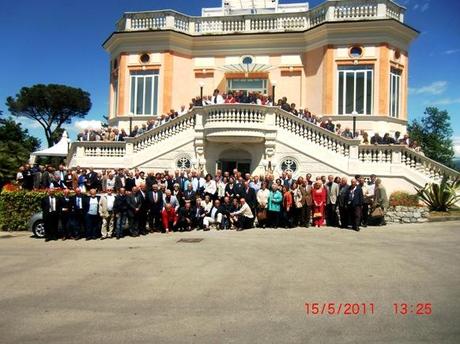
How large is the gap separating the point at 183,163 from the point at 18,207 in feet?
23.7

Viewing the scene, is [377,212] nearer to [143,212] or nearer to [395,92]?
[143,212]

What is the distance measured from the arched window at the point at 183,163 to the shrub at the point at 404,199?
8780 millimetres

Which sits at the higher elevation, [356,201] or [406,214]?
[356,201]

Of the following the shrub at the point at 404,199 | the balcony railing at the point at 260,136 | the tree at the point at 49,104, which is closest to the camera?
the shrub at the point at 404,199

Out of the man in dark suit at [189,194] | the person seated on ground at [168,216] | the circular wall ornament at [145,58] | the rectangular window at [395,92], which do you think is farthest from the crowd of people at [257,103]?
the person seated on ground at [168,216]

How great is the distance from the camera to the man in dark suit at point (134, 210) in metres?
13.5

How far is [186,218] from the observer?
1455 centimetres

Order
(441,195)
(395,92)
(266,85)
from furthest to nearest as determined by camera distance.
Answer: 1. (266,85)
2. (395,92)
3. (441,195)

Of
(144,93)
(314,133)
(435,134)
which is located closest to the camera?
(314,133)

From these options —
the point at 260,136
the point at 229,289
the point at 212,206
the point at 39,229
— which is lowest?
the point at 229,289

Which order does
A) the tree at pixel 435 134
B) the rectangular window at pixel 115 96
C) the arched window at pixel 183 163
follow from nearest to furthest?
the arched window at pixel 183 163 < the rectangular window at pixel 115 96 < the tree at pixel 435 134

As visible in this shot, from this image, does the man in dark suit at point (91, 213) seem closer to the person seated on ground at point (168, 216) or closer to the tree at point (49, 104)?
the person seated on ground at point (168, 216)

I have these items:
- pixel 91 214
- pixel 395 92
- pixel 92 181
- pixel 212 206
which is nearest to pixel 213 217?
pixel 212 206

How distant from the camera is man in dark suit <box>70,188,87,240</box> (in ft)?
44.2
